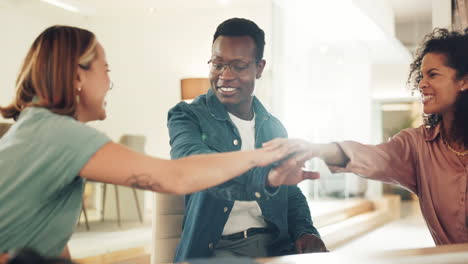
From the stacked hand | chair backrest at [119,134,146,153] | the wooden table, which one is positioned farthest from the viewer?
chair backrest at [119,134,146,153]

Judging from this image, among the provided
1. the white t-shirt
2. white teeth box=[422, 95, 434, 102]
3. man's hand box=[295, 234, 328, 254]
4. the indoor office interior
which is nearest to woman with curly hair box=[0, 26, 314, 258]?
the white t-shirt

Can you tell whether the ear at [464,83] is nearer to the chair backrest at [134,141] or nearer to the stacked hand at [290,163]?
the stacked hand at [290,163]

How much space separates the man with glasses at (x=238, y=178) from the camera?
5.65 ft

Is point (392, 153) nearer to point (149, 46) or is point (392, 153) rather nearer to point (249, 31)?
point (249, 31)

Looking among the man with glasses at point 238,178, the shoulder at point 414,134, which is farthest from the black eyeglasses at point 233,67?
the shoulder at point 414,134

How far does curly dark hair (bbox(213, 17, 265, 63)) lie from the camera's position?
2094 mm

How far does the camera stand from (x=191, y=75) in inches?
322

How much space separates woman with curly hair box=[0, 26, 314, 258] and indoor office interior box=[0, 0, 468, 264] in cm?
349

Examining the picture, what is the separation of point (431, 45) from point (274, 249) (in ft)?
3.20

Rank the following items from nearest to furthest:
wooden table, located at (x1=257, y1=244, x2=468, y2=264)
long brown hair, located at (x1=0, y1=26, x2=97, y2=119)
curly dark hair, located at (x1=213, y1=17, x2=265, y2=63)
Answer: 1. wooden table, located at (x1=257, y1=244, x2=468, y2=264)
2. long brown hair, located at (x1=0, y1=26, x2=97, y2=119)
3. curly dark hair, located at (x1=213, y1=17, x2=265, y2=63)

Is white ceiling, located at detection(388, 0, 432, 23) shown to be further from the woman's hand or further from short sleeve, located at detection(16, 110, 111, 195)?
short sleeve, located at detection(16, 110, 111, 195)

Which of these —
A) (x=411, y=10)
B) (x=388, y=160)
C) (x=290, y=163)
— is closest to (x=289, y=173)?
(x=290, y=163)

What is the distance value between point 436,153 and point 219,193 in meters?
0.82

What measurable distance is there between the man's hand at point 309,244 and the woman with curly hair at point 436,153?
0.26m
